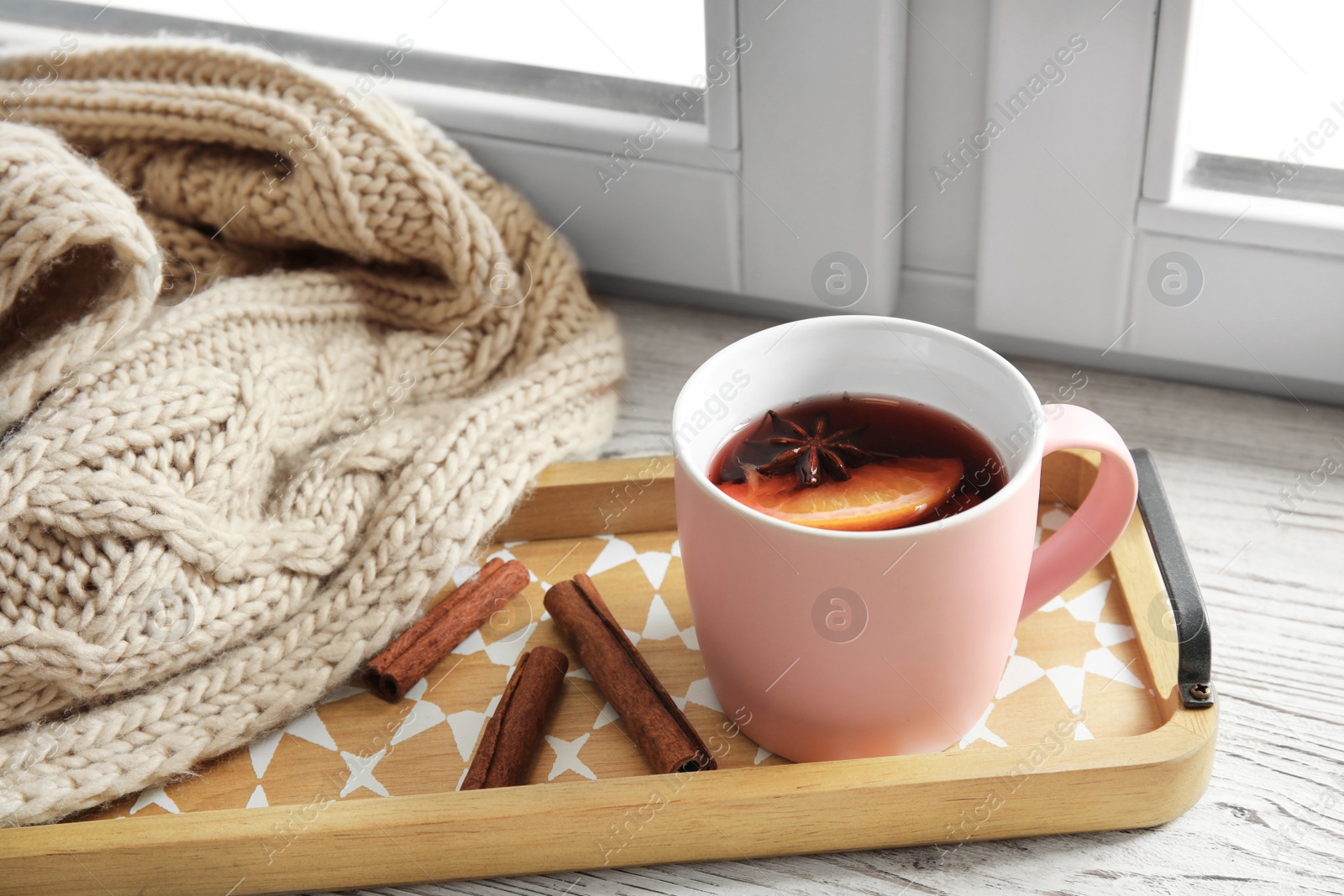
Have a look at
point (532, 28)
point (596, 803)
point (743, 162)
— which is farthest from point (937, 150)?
point (596, 803)

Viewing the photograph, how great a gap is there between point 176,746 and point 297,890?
0.10 metres

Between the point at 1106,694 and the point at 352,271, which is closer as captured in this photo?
the point at 1106,694

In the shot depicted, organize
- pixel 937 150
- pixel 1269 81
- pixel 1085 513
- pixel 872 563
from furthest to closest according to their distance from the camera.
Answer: pixel 937 150, pixel 1269 81, pixel 1085 513, pixel 872 563

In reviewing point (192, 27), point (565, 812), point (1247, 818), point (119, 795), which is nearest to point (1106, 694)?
point (1247, 818)

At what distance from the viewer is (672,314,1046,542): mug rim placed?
0.53 meters

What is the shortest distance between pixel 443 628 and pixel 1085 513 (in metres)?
0.36

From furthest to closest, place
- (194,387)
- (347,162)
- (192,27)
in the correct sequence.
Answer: (192,27) → (347,162) → (194,387)

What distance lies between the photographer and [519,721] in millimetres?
645

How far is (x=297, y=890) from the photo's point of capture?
0.60 m

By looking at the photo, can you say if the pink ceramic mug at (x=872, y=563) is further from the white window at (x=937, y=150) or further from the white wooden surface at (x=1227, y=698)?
the white window at (x=937, y=150)

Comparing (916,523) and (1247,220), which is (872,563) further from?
(1247,220)

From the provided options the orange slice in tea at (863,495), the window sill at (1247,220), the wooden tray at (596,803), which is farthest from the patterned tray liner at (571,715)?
Answer: the window sill at (1247,220)

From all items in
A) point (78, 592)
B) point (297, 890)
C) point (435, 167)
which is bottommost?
point (297, 890)

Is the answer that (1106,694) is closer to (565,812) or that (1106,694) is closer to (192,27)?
(565,812)
